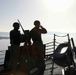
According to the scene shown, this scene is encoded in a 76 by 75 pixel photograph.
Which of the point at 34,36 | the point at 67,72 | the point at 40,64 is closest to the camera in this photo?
the point at 67,72

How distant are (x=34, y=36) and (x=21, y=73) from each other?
1.75m

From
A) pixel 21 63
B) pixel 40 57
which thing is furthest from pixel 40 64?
pixel 21 63

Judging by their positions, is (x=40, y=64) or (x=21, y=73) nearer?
(x=21, y=73)

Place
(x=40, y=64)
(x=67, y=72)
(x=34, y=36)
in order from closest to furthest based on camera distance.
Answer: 1. (x=67, y=72)
2. (x=34, y=36)
3. (x=40, y=64)

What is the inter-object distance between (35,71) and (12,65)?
1.11 meters

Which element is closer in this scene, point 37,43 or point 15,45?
point 15,45

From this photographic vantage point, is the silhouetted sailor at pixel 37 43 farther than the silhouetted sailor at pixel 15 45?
Yes

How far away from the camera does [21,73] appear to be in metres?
8.35

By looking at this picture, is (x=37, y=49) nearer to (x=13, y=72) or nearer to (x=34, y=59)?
(x=34, y=59)

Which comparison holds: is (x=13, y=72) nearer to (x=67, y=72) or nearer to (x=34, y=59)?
(x=34, y=59)

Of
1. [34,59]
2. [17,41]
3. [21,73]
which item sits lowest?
[21,73]

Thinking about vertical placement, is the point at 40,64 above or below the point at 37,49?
below

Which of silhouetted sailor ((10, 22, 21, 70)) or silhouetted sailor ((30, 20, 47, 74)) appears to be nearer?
silhouetted sailor ((10, 22, 21, 70))

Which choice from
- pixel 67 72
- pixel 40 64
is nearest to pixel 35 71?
pixel 40 64
